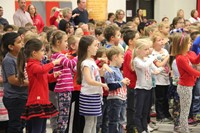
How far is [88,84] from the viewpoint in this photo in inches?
196

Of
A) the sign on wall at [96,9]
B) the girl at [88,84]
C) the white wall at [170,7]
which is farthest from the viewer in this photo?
the white wall at [170,7]

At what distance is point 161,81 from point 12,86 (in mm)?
2844

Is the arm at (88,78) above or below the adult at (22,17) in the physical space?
below

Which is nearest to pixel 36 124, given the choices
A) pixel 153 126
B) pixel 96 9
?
pixel 153 126

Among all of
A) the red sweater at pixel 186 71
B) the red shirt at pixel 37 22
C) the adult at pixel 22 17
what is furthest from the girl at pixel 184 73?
the red shirt at pixel 37 22

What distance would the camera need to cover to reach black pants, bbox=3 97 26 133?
484cm

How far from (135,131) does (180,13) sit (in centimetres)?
663

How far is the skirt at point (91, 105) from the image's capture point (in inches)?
197

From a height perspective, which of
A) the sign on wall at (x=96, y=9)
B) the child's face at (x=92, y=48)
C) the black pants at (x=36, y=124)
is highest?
the sign on wall at (x=96, y=9)

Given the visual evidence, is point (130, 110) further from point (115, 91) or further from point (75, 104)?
point (75, 104)

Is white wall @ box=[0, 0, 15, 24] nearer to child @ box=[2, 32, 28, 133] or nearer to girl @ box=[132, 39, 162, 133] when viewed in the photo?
girl @ box=[132, 39, 162, 133]

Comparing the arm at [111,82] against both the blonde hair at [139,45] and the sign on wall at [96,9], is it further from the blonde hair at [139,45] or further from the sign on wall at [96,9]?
the sign on wall at [96,9]

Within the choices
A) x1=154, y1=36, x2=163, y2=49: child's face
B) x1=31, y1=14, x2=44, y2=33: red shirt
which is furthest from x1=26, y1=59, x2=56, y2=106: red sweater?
x1=31, y1=14, x2=44, y2=33: red shirt

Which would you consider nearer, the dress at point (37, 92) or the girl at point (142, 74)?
the dress at point (37, 92)
